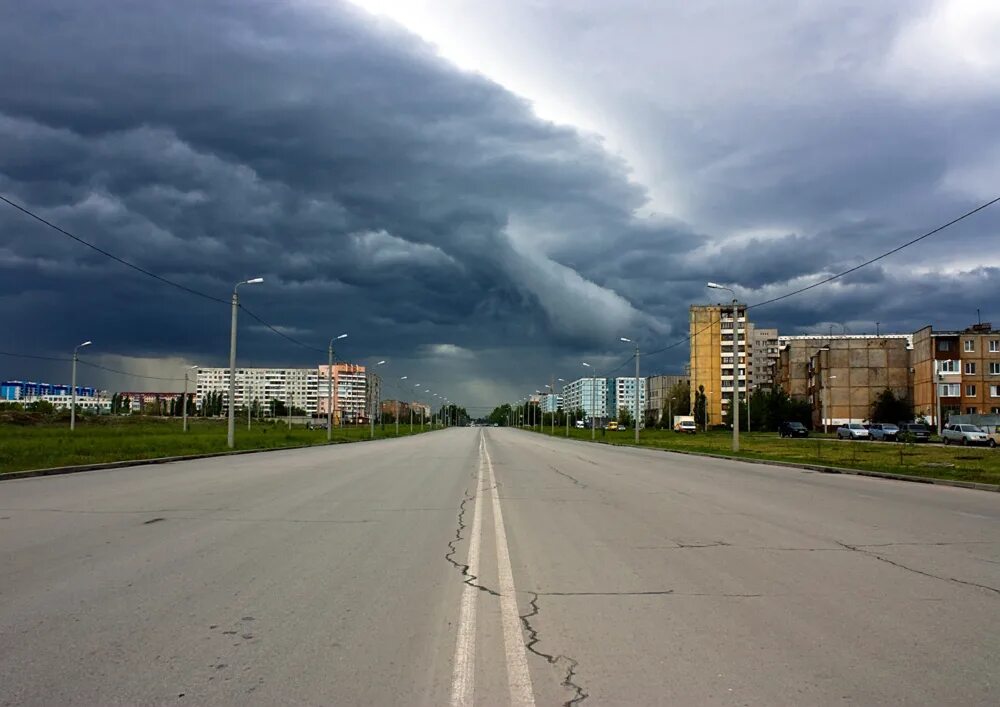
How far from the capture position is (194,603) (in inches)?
253

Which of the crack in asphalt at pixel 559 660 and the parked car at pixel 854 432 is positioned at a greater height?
the crack in asphalt at pixel 559 660

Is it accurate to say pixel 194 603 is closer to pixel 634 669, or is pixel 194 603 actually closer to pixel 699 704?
pixel 634 669

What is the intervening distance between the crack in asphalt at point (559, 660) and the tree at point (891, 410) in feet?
337

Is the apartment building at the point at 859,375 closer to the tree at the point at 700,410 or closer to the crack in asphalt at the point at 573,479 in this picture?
the tree at the point at 700,410

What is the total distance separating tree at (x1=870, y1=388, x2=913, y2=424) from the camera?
96750mm

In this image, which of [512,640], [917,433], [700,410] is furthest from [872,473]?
[700,410]

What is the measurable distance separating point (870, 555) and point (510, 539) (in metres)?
4.48

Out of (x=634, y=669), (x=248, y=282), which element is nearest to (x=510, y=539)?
(x=634, y=669)

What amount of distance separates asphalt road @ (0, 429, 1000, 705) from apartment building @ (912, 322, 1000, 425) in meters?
88.5

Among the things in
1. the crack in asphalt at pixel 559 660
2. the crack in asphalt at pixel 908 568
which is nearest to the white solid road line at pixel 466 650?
the crack in asphalt at pixel 559 660

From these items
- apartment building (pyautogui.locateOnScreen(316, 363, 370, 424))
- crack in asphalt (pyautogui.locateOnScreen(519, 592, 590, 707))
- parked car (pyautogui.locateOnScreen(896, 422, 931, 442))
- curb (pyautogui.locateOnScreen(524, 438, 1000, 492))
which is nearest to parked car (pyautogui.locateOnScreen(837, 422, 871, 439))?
parked car (pyautogui.locateOnScreen(896, 422, 931, 442))

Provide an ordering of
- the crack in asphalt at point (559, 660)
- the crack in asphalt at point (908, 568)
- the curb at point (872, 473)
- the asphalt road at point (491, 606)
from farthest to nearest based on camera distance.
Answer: the curb at point (872, 473) < the crack in asphalt at point (908, 568) < the asphalt road at point (491, 606) < the crack in asphalt at point (559, 660)

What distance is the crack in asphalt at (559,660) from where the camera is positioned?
4402mm

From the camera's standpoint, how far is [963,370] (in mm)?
90500
